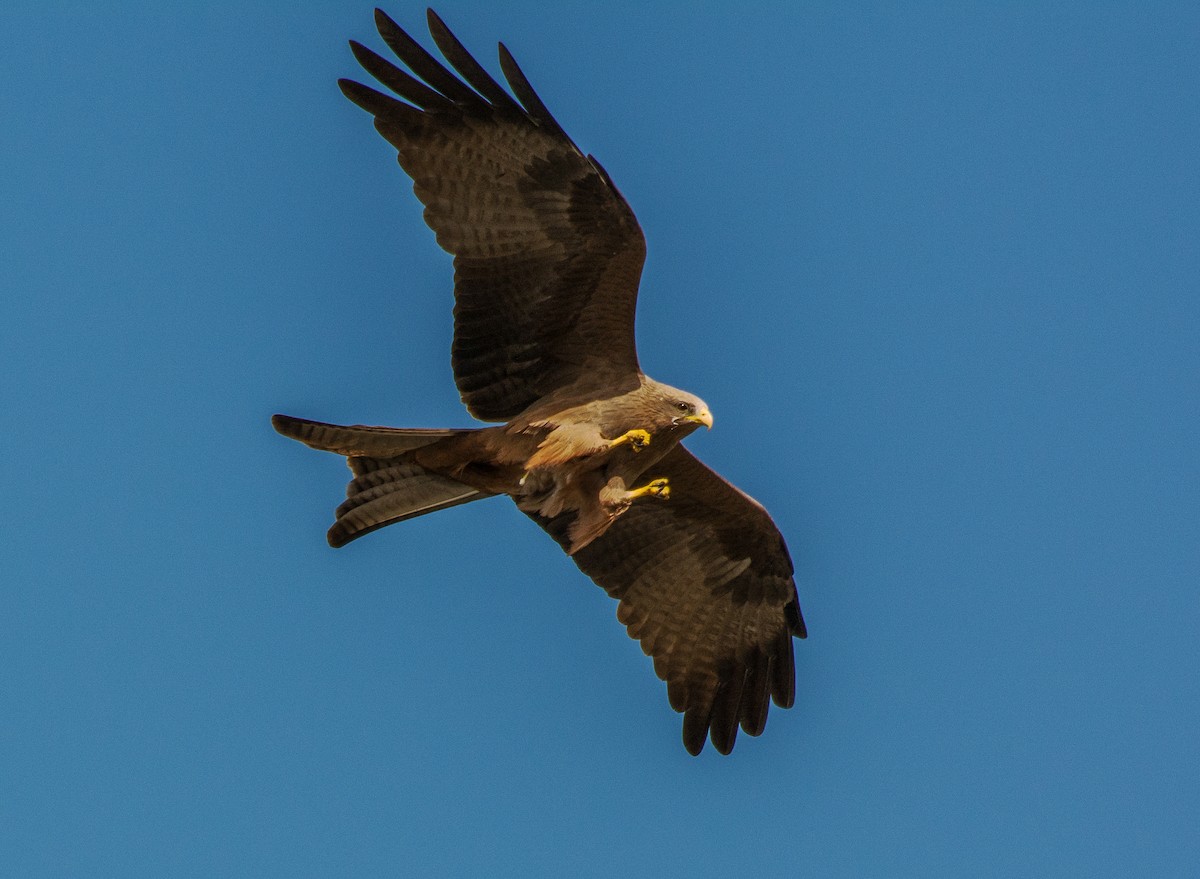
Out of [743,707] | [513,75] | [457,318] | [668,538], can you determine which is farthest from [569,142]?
[743,707]

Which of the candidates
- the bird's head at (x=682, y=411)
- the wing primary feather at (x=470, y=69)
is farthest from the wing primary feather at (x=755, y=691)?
the wing primary feather at (x=470, y=69)

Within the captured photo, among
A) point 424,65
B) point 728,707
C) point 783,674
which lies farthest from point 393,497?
point 783,674

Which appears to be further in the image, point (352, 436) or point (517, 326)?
point (517, 326)

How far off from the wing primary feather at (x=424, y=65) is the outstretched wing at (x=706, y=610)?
334 centimetres

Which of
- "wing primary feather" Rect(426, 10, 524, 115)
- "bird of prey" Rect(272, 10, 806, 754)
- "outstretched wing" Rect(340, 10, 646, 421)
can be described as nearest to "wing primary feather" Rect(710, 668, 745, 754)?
"bird of prey" Rect(272, 10, 806, 754)

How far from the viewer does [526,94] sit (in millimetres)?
10117

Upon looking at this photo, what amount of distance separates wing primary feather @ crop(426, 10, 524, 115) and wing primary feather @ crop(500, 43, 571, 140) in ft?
0.54

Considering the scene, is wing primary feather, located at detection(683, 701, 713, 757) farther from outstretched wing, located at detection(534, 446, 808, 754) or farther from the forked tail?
the forked tail

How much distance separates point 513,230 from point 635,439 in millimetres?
1491

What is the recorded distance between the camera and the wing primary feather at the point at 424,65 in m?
9.95

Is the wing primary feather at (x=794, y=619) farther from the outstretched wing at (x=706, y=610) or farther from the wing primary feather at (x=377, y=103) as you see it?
the wing primary feather at (x=377, y=103)

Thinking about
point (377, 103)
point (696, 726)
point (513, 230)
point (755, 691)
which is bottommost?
point (696, 726)

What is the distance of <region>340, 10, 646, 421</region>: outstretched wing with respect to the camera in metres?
10.3

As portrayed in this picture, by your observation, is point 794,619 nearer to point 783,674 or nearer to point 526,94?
point 783,674
